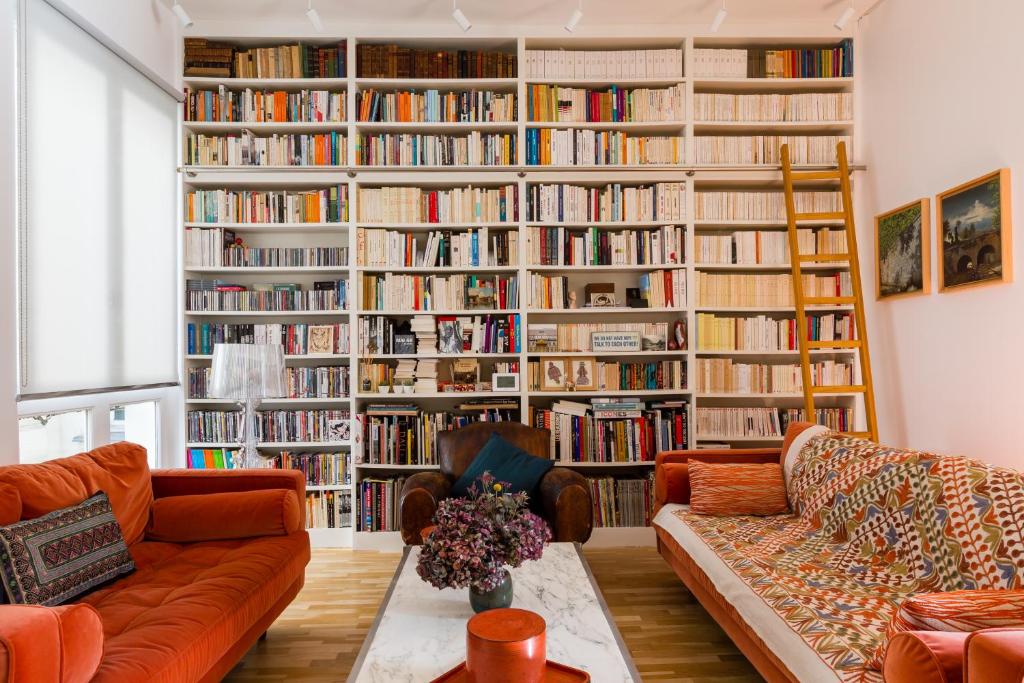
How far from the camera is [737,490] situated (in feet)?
9.71

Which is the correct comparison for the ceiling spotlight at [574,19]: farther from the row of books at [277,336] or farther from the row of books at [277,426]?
the row of books at [277,426]

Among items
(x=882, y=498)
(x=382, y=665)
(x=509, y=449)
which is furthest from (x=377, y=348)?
(x=882, y=498)

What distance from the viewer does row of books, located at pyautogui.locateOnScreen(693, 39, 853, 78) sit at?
405cm

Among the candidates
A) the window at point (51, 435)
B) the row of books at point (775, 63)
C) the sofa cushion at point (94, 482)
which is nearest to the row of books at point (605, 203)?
the row of books at point (775, 63)

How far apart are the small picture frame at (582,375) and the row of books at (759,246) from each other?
102cm

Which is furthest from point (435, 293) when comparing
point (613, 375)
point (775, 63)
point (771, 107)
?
point (775, 63)

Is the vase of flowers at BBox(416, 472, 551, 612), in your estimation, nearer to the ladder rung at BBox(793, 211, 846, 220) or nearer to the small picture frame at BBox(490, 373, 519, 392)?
the small picture frame at BBox(490, 373, 519, 392)

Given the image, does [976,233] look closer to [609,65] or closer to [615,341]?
[615,341]

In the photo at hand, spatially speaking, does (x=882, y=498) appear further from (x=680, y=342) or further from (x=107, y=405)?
(x=107, y=405)

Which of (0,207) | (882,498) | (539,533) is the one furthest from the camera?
(0,207)

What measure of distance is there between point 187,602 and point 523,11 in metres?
3.69

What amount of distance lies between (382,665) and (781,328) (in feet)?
11.1

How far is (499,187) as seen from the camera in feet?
13.6

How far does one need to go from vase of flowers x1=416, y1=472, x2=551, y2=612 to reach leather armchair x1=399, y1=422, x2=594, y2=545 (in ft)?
3.44
